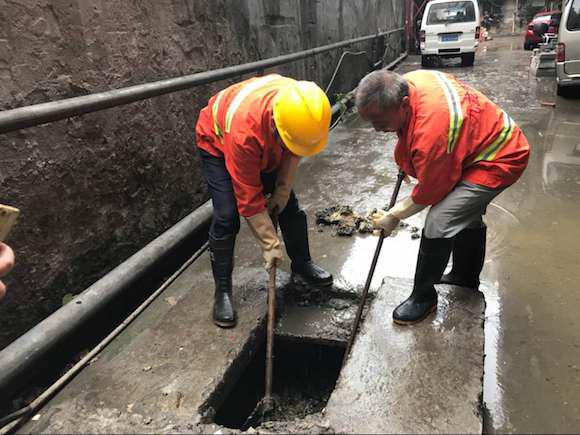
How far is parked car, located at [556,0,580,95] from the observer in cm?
725

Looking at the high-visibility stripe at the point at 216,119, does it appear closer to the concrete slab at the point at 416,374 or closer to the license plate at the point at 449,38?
the concrete slab at the point at 416,374

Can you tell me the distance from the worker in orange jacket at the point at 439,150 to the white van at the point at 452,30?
11770 mm

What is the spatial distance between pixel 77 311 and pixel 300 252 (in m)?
1.36

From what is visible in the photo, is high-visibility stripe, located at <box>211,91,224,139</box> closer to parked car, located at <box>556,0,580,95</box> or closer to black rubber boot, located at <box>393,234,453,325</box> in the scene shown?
black rubber boot, located at <box>393,234,453,325</box>

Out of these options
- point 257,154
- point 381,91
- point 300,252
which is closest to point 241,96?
point 257,154

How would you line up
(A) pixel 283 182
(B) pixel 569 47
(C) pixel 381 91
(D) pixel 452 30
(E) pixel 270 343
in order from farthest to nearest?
(D) pixel 452 30
(B) pixel 569 47
(A) pixel 283 182
(E) pixel 270 343
(C) pixel 381 91

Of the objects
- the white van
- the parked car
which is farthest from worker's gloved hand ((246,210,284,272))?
the white van

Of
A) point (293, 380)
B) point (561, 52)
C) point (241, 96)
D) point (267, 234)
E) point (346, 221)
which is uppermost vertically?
point (241, 96)

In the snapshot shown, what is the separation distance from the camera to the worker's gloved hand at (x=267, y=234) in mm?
2430

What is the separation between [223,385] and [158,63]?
2.42m

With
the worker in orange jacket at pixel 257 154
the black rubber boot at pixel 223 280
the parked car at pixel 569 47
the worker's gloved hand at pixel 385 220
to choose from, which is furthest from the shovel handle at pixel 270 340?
the parked car at pixel 569 47

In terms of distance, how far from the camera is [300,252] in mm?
2979

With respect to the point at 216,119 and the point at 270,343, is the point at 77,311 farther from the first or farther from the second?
the point at 216,119

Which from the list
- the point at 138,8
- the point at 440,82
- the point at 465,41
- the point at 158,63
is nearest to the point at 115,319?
the point at 158,63
